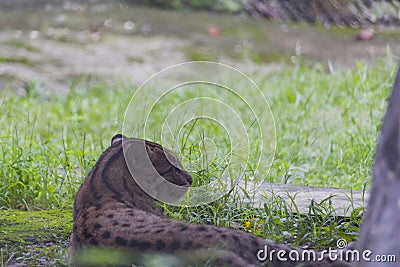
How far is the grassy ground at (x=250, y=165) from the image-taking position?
3793 mm

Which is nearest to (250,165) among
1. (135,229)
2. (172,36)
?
(135,229)

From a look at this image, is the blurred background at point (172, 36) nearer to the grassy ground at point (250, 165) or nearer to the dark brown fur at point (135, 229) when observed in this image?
the grassy ground at point (250, 165)

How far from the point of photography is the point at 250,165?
4.44 m

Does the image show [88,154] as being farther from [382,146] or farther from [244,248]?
[382,146]

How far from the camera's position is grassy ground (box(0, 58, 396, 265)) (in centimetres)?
379

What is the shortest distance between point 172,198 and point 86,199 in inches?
23.5

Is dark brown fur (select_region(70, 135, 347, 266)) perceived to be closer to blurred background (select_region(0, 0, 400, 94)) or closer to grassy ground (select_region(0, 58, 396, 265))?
grassy ground (select_region(0, 58, 396, 265))

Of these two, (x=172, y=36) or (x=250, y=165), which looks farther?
(x=172, y=36)

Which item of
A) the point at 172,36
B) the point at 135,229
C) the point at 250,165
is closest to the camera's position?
the point at 135,229

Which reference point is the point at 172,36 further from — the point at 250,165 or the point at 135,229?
the point at 135,229

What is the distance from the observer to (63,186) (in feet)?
15.0

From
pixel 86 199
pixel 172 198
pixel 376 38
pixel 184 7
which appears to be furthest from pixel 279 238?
pixel 184 7

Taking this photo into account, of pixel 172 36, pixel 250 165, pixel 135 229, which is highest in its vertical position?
pixel 172 36

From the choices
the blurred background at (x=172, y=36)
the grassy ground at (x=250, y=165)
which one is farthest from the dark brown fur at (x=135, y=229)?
the blurred background at (x=172, y=36)
